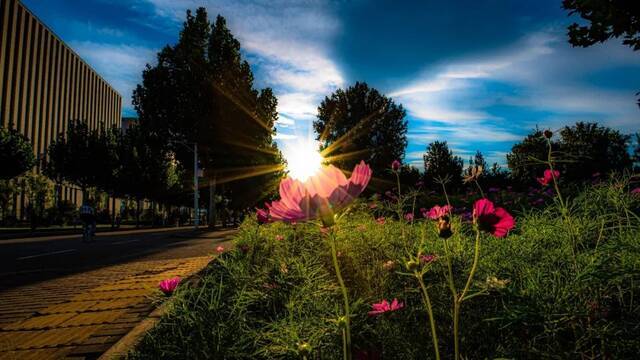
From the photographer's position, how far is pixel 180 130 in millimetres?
26719

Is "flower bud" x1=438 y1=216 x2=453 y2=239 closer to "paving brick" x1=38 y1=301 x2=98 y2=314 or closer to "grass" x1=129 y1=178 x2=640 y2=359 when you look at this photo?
"grass" x1=129 y1=178 x2=640 y2=359

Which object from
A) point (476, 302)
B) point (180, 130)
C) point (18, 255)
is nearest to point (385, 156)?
point (180, 130)

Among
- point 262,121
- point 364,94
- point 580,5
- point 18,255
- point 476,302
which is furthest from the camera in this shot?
point 364,94

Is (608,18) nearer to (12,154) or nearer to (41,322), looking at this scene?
(41,322)

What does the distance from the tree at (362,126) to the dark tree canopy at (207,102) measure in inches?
374

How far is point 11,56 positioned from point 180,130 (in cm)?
2918

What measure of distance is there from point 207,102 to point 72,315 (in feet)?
80.2

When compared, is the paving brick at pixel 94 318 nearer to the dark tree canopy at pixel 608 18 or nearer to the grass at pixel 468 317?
the grass at pixel 468 317

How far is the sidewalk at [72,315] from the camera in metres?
2.45

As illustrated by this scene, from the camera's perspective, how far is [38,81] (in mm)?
47531

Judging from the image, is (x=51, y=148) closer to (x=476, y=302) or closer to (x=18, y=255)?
(x=18, y=255)

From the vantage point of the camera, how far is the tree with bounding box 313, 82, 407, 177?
35.5 m

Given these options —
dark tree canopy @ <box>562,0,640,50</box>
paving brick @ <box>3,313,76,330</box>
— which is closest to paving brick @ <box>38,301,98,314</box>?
paving brick @ <box>3,313,76,330</box>

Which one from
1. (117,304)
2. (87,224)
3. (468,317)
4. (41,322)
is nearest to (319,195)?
(468,317)
